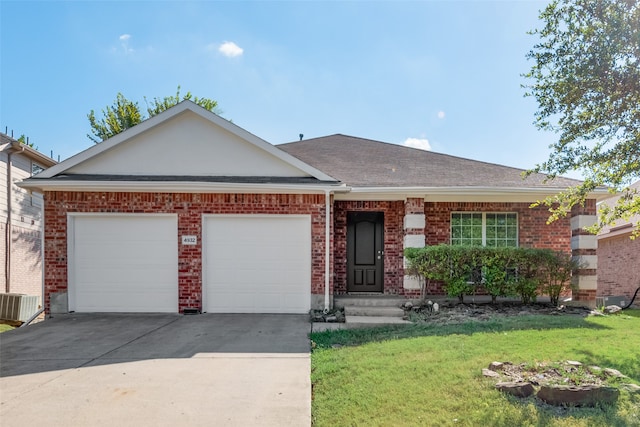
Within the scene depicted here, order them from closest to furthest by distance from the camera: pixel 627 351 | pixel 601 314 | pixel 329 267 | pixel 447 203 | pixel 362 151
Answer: pixel 627 351
pixel 601 314
pixel 329 267
pixel 447 203
pixel 362 151

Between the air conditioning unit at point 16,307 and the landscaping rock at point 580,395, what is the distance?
11.4m

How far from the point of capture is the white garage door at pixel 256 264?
909 cm

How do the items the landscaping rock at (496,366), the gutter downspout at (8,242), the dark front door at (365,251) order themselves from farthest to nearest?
the gutter downspout at (8,242) → the dark front door at (365,251) → the landscaping rock at (496,366)

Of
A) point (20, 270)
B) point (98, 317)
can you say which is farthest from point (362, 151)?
point (20, 270)

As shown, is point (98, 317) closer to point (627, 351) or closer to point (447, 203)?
point (447, 203)

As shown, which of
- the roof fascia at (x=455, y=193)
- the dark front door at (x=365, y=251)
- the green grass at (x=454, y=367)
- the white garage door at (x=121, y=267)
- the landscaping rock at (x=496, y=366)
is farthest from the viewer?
the dark front door at (x=365, y=251)

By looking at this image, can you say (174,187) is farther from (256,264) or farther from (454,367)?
(454,367)

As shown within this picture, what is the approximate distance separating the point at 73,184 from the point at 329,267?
19.7 ft

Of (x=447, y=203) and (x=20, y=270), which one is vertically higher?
(x=447, y=203)

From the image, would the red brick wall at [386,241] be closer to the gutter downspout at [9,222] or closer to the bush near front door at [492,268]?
the bush near front door at [492,268]

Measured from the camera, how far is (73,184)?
870 centimetres

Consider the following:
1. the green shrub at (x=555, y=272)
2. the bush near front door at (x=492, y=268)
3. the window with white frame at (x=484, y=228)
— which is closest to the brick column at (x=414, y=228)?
the bush near front door at (x=492, y=268)

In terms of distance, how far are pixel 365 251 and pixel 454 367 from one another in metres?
5.68

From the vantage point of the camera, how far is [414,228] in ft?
31.2
